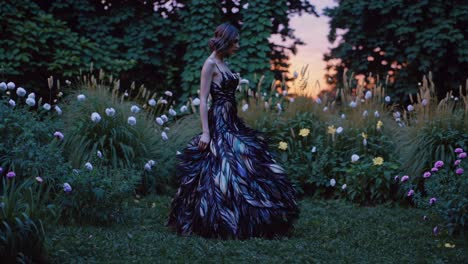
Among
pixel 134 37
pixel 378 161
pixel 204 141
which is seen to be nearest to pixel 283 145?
pixel 378 161

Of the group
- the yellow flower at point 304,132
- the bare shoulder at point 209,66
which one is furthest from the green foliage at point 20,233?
the yellow flower at point 304,132

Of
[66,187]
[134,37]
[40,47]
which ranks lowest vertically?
[66,187]

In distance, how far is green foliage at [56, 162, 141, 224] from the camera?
514 centimetres

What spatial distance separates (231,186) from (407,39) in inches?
325

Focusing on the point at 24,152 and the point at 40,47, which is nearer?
the point at 24,152

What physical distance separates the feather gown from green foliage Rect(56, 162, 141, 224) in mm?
643

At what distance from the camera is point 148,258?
4090mm

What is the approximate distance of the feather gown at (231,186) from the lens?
4789mm

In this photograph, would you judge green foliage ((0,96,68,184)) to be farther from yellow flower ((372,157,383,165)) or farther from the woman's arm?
yellow flower ((372,157,383,165))

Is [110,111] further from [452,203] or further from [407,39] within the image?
[407,39]

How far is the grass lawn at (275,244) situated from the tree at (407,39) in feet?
19.8

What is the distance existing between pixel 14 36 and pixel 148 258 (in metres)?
7.00

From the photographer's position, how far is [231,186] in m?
4.78

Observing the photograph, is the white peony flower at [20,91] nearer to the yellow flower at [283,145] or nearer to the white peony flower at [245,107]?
the white peony flower at [245,107]
